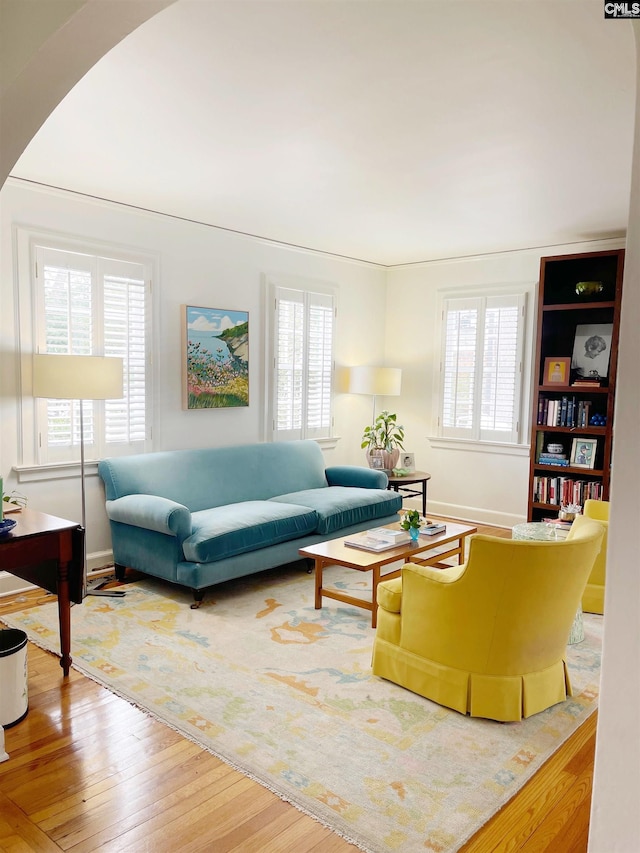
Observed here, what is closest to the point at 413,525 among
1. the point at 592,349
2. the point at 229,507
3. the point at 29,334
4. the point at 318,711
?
the point at 229,507

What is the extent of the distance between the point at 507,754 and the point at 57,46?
2.78 metres

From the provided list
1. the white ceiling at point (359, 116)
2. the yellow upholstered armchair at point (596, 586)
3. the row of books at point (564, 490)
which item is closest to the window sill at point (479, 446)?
the row of books at point (564, 490)

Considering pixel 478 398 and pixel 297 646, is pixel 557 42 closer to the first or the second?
pixel 297 646

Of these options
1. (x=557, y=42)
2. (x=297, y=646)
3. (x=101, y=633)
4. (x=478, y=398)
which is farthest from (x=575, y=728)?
(x=478, y=398)

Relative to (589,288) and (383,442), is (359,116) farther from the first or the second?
(383,442)

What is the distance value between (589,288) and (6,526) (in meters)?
4.70

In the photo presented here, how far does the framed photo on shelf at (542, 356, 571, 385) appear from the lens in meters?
5.45

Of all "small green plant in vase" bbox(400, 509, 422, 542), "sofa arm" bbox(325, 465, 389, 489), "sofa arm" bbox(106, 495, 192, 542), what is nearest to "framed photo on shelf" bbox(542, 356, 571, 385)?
"sofa arm" bbox(325, 465, 389, 489)

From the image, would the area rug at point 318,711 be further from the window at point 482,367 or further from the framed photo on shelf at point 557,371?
the window at point 482,367

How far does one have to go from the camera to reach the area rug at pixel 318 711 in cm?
218

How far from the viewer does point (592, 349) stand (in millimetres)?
5520

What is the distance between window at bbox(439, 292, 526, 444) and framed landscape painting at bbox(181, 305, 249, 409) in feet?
7.26

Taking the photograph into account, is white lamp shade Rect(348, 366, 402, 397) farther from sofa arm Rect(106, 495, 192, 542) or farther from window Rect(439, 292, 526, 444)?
sofa arm Rect(106, 495, 192, 542)

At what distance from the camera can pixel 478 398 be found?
20.6 ft
